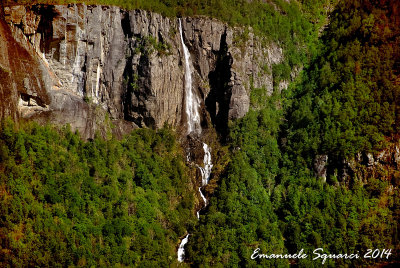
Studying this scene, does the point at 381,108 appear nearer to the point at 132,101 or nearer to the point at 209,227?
the point at 209,227

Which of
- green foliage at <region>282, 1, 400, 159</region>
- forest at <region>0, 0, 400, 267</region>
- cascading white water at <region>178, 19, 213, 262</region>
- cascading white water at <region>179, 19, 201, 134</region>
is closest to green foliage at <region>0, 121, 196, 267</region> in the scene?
forest at <region>0, 0, 400, 267</region>

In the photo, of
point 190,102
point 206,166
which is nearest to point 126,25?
point 190,102

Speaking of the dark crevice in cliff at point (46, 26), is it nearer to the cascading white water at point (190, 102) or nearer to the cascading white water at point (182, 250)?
the cascading white water at point (190, 102)

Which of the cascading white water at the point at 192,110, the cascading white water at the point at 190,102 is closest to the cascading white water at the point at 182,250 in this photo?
the cascading white water at the point at 192,110

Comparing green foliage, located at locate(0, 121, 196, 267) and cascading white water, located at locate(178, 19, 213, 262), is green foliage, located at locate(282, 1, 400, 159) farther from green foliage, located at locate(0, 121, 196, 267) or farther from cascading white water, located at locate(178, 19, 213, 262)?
green foliage, located at locate(0, 121, 196, 267)

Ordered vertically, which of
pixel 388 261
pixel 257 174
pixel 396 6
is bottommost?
pixel 388 261

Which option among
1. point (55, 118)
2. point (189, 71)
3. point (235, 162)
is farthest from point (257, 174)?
point (55, 118)

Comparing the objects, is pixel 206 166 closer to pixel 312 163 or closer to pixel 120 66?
pixel 312 163
